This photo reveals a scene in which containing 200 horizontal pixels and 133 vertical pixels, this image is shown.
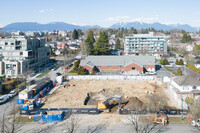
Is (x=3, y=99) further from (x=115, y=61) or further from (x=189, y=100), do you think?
(x=115, y=61)

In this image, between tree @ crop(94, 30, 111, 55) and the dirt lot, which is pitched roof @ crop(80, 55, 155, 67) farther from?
tree @ crop(94, 30, 111, 55)

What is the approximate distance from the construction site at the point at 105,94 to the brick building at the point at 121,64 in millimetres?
7261

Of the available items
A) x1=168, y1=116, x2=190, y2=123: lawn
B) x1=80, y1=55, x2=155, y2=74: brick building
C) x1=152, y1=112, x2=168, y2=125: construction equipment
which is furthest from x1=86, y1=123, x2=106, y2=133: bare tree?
x1=80, y1=55, x2=155, y2=74: brick building

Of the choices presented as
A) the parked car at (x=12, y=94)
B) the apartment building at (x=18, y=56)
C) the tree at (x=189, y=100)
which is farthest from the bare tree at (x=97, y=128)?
the apartment building at (x=18, y=56)

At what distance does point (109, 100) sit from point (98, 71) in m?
19.5

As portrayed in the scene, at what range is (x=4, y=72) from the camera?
40.1 meters

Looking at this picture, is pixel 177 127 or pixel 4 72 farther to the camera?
pixel 4 72

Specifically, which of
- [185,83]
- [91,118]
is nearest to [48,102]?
[91,118]

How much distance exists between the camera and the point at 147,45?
2744 inches

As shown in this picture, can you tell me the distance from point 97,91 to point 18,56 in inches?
874

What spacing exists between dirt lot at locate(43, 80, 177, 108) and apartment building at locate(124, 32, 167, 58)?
35.7 meters

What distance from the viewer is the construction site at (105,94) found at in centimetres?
2403

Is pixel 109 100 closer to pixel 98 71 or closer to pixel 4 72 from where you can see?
pixel 98 71

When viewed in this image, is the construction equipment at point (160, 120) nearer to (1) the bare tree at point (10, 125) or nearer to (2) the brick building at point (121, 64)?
(1) the bare tree at point (10, 125)
